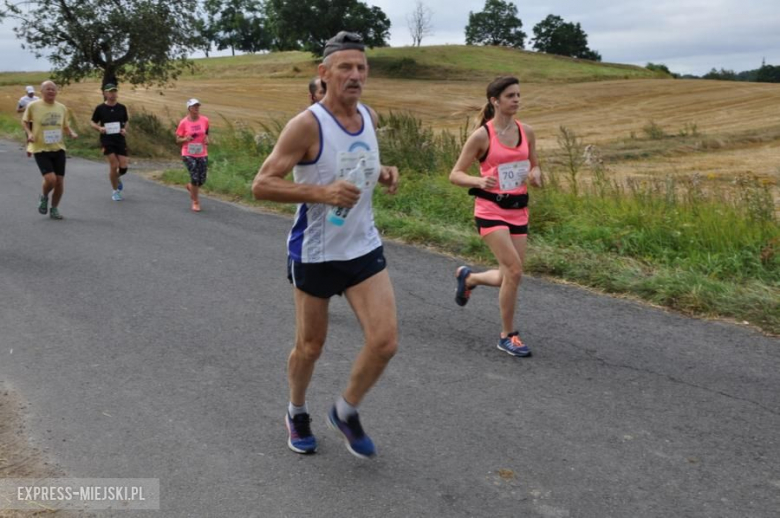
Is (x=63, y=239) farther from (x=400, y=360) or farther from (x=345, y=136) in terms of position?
(x=345, y=136)

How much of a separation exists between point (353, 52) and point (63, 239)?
7703mm

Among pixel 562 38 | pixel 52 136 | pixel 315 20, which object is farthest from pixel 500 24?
pixel 52 136

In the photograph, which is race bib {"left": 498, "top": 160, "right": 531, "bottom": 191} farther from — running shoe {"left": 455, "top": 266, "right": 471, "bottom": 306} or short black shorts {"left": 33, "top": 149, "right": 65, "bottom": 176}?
short black shorts {"left": 33, "top": 149, "right": 65, "bottom": 176}

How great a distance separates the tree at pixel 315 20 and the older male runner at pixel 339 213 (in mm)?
71306

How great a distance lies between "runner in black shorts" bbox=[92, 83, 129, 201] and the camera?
14.3 metres

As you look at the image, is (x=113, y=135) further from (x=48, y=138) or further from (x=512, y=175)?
(x=512, y=175)

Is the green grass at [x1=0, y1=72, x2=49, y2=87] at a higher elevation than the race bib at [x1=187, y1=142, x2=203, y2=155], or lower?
lower

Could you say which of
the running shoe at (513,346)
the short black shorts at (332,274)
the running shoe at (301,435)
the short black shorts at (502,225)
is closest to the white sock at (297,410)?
the running shoe at (301,435)

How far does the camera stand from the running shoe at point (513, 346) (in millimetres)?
6066

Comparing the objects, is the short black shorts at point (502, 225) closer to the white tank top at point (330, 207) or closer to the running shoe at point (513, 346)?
the running shoe at point (513, 346)

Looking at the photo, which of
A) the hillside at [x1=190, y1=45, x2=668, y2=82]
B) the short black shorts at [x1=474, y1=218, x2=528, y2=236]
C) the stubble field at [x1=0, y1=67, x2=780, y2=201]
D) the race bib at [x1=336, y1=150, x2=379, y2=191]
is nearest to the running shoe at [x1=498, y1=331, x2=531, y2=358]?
the short black shorts at [x1=474, y1=218, x2=528, y2=236]

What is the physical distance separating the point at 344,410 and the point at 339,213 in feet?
3.28

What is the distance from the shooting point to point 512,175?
618 cm

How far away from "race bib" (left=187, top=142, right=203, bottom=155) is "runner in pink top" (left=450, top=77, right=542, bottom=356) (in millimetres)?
8128
